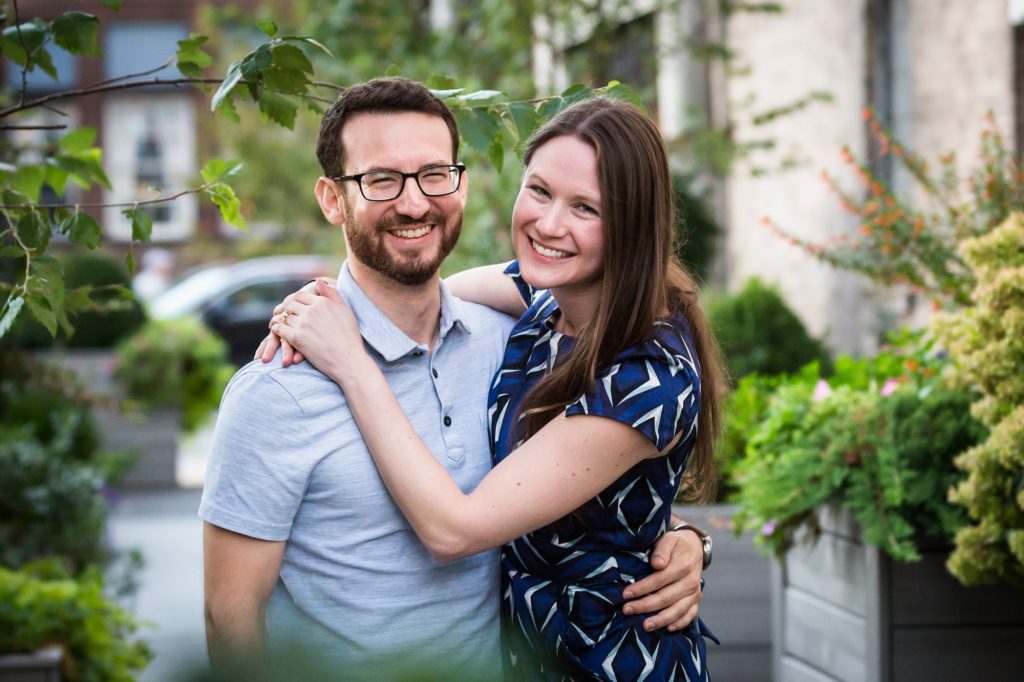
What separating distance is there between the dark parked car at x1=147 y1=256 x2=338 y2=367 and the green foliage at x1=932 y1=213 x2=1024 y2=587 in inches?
605

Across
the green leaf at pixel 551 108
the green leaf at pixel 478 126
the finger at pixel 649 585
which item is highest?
the green leaf at pixel 551 108

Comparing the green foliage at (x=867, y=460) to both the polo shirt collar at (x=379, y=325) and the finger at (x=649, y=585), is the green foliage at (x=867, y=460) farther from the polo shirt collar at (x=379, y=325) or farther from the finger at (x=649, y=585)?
the polo shirt collar at (x=379, y=325)

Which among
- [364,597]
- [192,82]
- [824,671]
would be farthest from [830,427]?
[192,82]

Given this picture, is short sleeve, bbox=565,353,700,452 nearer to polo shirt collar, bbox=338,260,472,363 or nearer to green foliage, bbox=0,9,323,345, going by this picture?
polo shirt collar, bbox=338,260,472,363

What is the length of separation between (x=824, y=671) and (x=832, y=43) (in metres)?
7.06

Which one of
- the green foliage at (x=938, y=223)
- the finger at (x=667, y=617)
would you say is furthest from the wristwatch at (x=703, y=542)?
the green foliage at (x=938, y=223)

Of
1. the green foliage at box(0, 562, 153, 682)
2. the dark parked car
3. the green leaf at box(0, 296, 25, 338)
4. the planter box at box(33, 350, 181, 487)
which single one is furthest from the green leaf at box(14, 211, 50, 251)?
the dark parked car

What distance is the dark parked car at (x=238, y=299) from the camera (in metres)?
18.9

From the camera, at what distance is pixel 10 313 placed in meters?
2.17

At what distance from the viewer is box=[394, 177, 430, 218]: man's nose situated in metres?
2.54

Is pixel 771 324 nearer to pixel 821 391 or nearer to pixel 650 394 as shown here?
pixel 821 391

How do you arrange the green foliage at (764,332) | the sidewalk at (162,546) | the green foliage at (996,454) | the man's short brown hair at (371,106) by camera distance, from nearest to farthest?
1. the man's short brown hair at (371,106)
2. the green foliage at (996,454)
3. the green foliage at (764,332)
4. the sidewalk at (162,546)

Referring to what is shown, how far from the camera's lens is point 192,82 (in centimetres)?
255

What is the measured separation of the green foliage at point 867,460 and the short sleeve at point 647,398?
4.63 ft
